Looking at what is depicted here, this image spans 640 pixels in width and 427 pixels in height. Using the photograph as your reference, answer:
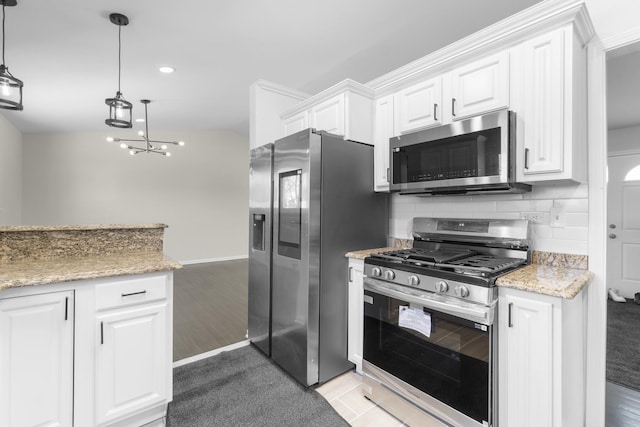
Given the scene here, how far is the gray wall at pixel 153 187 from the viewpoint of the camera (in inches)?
231

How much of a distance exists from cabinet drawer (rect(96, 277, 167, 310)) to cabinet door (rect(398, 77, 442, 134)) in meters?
1.99

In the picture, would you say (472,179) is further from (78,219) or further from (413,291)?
(78,219)

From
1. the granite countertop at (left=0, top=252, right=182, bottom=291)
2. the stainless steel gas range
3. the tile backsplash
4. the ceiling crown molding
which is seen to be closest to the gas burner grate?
the stainless steel gas range

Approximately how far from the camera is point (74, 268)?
1.67m

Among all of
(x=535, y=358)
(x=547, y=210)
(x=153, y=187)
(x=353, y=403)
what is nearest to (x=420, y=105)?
(x=547, y=210)

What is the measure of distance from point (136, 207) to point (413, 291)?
6.60m

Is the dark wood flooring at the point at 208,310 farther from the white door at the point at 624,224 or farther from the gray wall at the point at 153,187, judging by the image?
the white door at the point at 624,224

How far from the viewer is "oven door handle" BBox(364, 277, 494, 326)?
1508 mm

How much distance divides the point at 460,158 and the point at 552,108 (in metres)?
0.52

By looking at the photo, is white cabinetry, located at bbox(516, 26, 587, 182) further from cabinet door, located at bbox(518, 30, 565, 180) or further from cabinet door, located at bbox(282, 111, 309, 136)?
cabinet door, located at bbox(282, 111, 309, 136)

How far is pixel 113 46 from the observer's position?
9.55 ft

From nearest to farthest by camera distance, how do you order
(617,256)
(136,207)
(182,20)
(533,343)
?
(533,343), (182,20), (617,256), (136,207)

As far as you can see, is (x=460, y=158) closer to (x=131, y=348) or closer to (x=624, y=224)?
(x=131, y=348)

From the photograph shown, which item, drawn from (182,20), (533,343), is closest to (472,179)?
(533,343)
